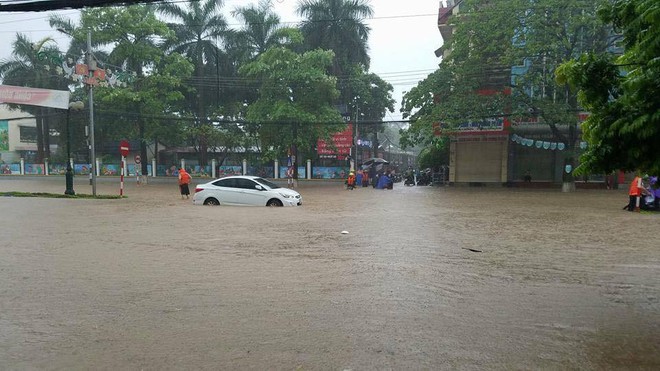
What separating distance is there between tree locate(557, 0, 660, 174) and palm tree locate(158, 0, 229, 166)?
36815 mm

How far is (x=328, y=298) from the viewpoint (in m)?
5.52

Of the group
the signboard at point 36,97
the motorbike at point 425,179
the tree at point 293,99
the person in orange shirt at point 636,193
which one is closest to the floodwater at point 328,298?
the person in orange shirt at point 636,193

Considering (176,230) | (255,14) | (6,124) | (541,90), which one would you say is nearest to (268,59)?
(255,14)

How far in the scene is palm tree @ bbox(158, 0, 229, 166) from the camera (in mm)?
38250

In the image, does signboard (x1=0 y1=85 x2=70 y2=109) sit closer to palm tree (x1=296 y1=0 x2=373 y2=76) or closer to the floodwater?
the floodwater

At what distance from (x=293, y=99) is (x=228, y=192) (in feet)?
62.6

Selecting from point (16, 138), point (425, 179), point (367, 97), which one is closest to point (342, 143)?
point (367, 97)

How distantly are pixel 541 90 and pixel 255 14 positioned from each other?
23230 millimetres

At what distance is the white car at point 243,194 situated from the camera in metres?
16.5

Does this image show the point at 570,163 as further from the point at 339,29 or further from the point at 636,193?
the point at 339,29

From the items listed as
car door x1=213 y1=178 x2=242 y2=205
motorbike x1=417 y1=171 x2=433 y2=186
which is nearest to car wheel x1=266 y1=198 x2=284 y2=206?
car door x1=213 y1=178 x2=242 y2=205

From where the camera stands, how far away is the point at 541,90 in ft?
89.3

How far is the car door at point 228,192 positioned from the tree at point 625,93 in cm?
1355

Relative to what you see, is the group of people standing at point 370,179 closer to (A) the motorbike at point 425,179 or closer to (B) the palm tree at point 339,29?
(A) the motorbike at point 425,179
